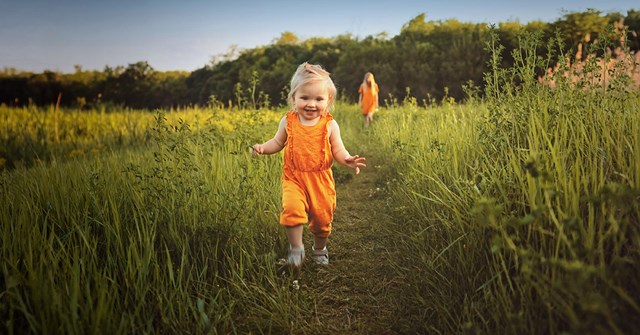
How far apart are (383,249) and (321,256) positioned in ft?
1.71

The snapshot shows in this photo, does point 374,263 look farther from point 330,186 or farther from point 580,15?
point 580,15

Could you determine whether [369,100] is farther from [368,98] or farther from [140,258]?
[140,258]

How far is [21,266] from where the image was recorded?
2158 millimetres

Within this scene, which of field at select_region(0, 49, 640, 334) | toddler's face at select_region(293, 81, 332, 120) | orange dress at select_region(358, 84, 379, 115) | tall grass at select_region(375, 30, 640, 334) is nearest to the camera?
tall grass at select_region(375, 30, 640, 334)

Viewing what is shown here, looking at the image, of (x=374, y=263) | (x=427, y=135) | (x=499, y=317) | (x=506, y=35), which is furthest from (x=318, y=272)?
(x=506, y=35)

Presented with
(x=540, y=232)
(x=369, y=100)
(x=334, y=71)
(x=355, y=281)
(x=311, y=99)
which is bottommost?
(x=355, y=281)

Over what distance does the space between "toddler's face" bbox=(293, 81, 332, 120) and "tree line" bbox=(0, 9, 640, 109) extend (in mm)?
9651

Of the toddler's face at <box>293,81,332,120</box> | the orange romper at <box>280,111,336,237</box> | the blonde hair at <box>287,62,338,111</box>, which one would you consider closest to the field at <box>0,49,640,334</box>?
the orange romper at <box>280,111,336,237</box>

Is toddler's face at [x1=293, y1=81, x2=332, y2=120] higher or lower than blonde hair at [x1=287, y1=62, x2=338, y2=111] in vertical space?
lower

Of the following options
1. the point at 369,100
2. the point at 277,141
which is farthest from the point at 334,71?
the point at 277,141

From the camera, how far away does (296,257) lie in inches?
111

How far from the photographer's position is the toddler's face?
2.91 metres

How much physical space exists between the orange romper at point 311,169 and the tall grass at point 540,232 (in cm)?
65

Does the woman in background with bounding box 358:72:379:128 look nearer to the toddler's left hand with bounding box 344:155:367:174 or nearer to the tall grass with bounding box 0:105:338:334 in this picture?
the tall grass with bounding box 0:105:338:334
